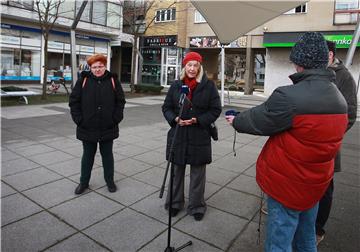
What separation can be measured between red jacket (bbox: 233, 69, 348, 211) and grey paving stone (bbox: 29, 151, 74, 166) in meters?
4.29

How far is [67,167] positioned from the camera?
5.29m

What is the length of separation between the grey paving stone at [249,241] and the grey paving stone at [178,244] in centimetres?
21

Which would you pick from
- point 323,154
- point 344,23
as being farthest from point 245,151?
point 344,23

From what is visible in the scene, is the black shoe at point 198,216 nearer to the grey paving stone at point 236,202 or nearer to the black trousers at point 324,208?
the grey paving stone at point 236,202

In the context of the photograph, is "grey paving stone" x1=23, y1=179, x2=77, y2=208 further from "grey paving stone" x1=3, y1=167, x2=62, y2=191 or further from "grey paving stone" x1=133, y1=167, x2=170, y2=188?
"grey paving stone" x1=133, y1=167, x2=170, y2=188

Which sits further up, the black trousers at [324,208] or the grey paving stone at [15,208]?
the black trousers at [324,208]

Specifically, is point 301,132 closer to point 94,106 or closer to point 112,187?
point 94,106

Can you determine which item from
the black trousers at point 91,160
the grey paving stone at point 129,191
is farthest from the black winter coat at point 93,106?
the grey paving stone at point 129,191

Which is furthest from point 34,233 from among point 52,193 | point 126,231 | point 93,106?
point 93,106

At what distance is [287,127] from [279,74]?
2518cm

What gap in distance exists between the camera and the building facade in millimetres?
23609

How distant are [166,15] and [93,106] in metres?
29.0

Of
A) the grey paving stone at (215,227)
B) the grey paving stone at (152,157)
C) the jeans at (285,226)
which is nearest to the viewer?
the jeans at (285,226)

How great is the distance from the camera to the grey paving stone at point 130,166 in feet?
17.2
